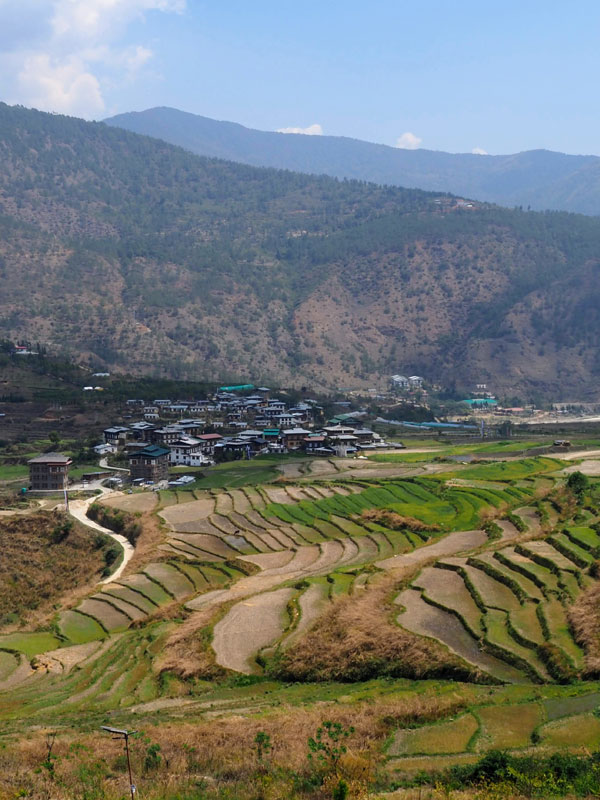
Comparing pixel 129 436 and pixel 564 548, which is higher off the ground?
pixel 564 548

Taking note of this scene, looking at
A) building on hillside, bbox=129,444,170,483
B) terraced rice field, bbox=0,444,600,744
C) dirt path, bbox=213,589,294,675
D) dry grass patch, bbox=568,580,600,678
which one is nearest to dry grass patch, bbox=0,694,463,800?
terraced rice field, bbox=0,444,600,744

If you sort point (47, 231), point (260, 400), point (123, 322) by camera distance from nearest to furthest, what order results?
point (260, 400), point (123, 322), point (47, 231)

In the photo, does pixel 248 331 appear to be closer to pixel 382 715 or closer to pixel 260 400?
pixel 260 400

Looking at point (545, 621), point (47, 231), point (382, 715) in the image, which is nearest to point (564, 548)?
point (545, 621)

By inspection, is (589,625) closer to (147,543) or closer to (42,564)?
(147,543)

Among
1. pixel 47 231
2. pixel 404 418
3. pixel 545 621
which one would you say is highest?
pixel 47 231

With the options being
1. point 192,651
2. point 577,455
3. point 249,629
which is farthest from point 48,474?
point 192,651

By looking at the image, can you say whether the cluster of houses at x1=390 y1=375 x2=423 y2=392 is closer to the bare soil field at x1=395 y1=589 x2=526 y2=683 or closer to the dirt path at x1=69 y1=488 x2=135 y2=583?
the dirt path at x1=69 y1=488 x2=135 y2=583
